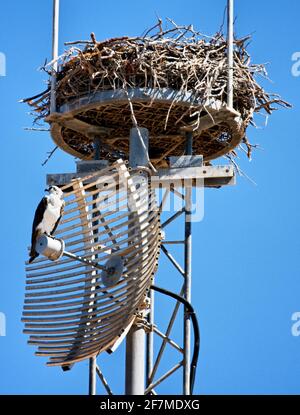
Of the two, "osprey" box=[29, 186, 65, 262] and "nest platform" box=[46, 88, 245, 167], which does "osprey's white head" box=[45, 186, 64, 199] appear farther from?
"nest platform" box=[46, 88, 245, 167]

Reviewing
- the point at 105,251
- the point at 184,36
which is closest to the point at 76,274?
the point at 105,251

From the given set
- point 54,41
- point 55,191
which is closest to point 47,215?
point 55,191

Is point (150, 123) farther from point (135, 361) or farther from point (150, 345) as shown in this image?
point (135, 361)

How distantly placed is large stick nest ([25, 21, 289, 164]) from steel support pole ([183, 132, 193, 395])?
637 mm

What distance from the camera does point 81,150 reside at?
27.8 metres

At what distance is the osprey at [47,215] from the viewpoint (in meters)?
24.0

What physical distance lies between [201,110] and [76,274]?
9.24ft

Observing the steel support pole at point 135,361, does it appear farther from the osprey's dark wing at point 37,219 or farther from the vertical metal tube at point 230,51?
the osprey's dark wing at point 37,219

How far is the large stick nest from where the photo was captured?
2614 centimetres

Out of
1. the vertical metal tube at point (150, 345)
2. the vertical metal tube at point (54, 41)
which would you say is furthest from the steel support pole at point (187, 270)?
the vertical metal tube at point (54, 41)

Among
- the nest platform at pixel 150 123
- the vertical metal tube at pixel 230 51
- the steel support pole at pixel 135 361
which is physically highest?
the vertical metal tube at pixel 230 51

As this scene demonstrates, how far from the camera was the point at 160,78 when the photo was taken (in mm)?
26078

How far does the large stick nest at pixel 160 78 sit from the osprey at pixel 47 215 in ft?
6.18

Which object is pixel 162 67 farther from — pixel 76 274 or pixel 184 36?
pixel 76 274
